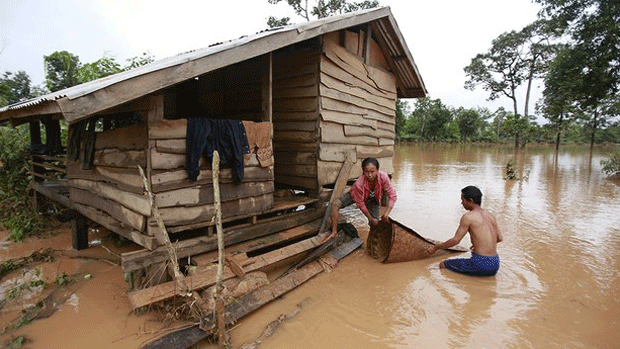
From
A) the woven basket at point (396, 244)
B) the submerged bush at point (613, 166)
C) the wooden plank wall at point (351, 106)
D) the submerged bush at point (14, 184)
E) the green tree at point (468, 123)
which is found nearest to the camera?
the woven basket at point (396, 244)

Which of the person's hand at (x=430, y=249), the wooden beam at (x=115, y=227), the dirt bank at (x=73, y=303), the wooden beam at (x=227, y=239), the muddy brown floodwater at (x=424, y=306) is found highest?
the wooden beam at (x=115, y=227)

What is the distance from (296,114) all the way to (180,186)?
3058 millimetres

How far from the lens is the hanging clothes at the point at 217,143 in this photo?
3947mm

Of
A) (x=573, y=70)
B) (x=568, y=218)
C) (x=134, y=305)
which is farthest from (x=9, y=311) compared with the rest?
(x=573, y=70)

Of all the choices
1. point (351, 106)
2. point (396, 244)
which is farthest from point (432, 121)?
point (396, 244)

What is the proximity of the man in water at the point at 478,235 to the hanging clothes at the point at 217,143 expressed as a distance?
3246 mm

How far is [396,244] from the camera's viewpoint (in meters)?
5.02

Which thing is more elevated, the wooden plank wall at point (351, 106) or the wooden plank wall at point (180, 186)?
the wooden plank wall at point (351, 106)

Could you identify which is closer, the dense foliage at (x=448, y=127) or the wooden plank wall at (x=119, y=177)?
the wooden plank wall at (x=119, y=177)

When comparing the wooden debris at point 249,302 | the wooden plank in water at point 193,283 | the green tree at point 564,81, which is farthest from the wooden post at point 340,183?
the green tree at point 564,81

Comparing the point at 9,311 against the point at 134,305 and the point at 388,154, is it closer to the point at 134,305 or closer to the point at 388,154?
the point at 134,305

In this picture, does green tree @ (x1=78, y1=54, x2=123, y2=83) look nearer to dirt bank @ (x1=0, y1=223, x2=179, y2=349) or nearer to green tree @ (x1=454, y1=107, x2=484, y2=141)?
dirt bank @ (x1=0, y1=223, x2=179, y2=349)

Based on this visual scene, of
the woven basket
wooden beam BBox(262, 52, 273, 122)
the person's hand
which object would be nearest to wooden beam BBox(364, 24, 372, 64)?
wooden beam BBox(262, 52, 273, 122)

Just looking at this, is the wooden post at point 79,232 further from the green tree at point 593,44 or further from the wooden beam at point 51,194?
the green tree at point 593,44
